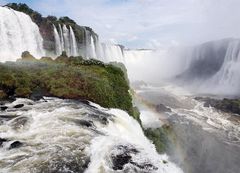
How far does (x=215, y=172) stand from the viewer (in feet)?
88.6

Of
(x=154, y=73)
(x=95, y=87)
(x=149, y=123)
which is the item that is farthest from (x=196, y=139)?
(x=154, y=73)

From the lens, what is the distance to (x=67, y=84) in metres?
21.9

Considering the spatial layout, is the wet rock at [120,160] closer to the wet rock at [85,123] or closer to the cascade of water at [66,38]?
the wet rock at [85,123]

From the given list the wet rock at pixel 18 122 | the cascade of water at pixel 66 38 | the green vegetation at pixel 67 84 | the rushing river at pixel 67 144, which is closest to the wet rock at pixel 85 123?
the rushing river at pixel 67 144

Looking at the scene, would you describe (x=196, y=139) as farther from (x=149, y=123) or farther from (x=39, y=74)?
(x=39, y=74)

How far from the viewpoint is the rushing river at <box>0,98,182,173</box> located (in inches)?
446

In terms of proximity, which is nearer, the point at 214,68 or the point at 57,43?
the point at 57,43

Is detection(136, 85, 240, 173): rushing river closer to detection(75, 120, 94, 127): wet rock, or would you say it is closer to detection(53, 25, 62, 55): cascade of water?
detection(75, 120, 94, 127): wet rock

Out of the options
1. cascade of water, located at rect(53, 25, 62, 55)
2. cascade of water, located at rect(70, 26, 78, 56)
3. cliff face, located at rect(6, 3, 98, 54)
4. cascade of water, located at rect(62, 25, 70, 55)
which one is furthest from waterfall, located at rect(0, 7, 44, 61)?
cascade of water, located at rect(70, 26, 78, 56)

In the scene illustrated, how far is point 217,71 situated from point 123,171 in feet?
237

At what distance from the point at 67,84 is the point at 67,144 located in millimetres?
9516

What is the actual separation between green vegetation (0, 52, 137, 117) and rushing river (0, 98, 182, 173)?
3.30 m

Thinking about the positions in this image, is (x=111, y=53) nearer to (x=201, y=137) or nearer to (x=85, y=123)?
(x=201, y=137)

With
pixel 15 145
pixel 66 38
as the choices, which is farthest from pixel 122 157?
pixel 66 38
